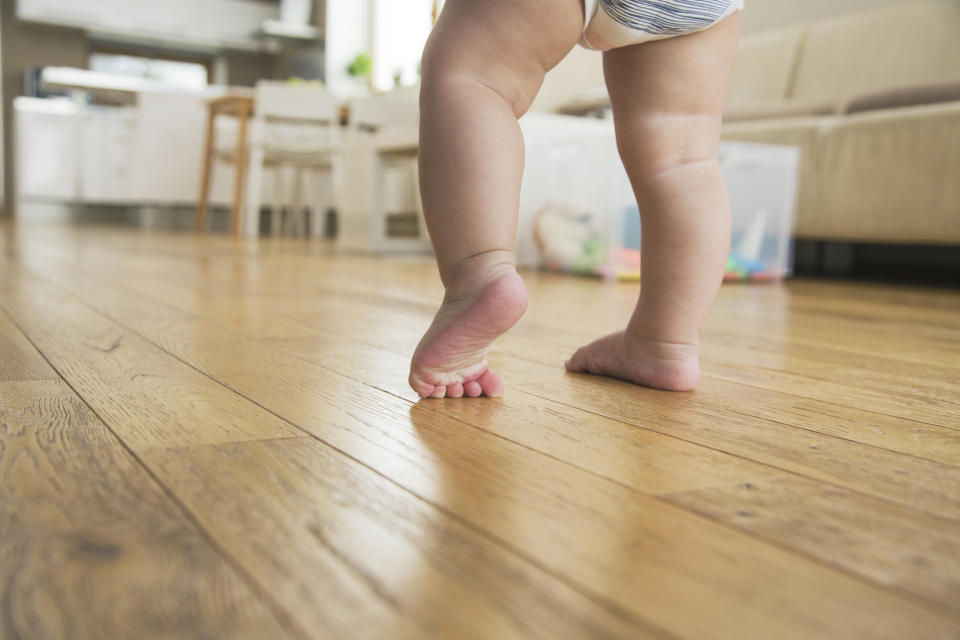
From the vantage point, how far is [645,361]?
2.34 ft

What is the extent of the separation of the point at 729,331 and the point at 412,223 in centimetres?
240

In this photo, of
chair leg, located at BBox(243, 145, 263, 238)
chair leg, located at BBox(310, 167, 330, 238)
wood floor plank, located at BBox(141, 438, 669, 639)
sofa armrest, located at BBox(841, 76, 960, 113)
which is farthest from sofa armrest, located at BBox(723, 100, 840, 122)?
chair leg, located at BBox(310, 167, 330, 238)

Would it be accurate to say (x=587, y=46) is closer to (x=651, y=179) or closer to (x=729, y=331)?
(x=651, y=179)

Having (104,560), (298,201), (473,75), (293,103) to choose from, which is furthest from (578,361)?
(298,201)

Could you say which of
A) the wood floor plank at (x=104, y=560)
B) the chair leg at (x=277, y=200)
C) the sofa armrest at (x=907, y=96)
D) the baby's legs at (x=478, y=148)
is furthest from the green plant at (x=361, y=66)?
the wood floor plank at (x=104, y=560)

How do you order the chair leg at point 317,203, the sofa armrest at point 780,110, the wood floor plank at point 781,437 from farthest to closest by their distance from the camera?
the chair leg at point 317,203, the sofa armrest at point 780,110, the wood floor plank at point 781,437

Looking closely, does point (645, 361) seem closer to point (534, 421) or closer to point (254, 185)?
point (534, 421)

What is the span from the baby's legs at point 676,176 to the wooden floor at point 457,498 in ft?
0.17

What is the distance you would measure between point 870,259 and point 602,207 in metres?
1.43

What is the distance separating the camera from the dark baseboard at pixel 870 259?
2734 mm

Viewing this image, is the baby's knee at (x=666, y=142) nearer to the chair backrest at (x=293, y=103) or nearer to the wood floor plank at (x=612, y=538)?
the wood floor plank at (x=612, y=538)

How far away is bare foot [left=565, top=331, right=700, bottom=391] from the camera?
696 mm

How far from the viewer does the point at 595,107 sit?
8.79 ft

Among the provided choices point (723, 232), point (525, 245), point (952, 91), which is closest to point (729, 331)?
point (723, 232)
